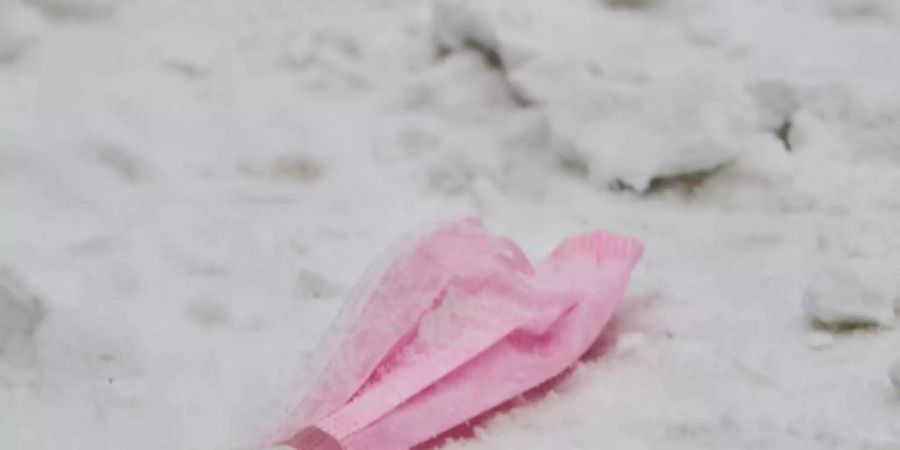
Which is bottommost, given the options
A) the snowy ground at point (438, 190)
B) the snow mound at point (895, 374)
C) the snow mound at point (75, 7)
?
the snow mound at point (75, 7)

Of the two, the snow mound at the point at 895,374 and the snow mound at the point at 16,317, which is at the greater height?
the snow mound at the point at 895,374

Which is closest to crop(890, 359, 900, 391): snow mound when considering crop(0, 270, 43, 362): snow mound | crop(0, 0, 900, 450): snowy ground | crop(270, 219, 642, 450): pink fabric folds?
crop(0, 0, 900, 450): snowy ground

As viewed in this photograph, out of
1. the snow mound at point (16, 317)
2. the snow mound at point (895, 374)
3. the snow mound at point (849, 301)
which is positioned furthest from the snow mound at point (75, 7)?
the snow mound at point (895, 374)

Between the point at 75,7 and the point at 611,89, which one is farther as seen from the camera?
the point at 75,7

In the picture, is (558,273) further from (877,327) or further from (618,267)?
(877,327)

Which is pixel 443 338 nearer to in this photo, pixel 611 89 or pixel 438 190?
pixel 438 190

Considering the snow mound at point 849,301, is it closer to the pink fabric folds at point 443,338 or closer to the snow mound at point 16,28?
the pink fabric folds at point 443,338

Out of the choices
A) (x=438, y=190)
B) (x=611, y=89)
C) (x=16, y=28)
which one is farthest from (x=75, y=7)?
(x=611, y=89)

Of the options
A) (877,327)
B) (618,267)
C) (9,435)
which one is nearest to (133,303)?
(9,435)

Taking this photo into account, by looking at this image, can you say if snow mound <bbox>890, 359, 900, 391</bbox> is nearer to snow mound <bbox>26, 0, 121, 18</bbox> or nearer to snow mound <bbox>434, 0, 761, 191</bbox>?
snow mound <bbox>434, 0, 761, 191</bbox>
